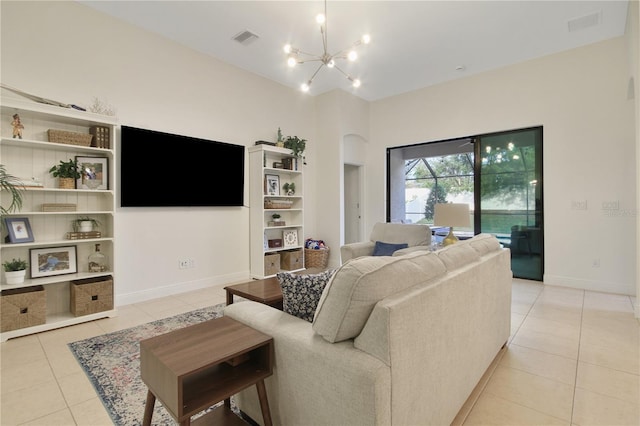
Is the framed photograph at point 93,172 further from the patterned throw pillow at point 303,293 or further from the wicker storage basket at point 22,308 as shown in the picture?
the patterned throw pillow at point 303,293

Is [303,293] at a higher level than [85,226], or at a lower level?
lower

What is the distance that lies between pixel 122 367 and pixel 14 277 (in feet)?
4.94

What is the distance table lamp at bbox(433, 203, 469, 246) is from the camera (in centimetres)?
340

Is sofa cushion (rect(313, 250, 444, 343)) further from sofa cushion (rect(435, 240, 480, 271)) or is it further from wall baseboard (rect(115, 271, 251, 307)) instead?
wall baseboard (rect(115, 271, 251, 307))

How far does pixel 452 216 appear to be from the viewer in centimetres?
345

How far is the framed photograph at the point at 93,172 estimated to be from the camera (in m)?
3.26

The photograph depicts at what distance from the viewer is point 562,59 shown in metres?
4.49

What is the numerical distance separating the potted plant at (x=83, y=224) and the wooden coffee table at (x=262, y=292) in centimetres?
174

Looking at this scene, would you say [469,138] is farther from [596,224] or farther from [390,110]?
[596,224]

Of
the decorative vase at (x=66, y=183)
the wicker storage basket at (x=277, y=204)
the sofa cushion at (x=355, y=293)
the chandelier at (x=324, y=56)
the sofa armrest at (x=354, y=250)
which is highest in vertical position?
the chandelier at (x=324, y=56)

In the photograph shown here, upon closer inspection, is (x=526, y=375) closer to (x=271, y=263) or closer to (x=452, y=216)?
(x=452, y=216)

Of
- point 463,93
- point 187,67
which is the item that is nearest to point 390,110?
point 463,93

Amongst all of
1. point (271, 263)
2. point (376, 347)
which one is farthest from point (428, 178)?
point (376, 347)

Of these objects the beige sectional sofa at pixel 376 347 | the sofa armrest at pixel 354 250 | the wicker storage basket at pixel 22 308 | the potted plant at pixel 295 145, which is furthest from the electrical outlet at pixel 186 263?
the beige sectional sofa at pixel 376 347
